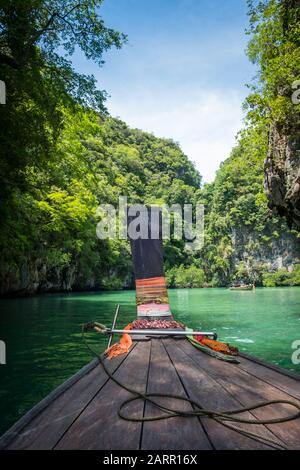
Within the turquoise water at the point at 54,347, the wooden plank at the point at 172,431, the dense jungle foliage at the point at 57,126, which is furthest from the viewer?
the dense jungle foliage at the point at 57,126

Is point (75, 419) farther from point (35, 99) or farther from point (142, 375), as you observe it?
point (35, 99)

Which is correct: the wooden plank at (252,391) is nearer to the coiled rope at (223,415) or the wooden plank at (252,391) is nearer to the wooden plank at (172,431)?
the coiled rope at (223,415)

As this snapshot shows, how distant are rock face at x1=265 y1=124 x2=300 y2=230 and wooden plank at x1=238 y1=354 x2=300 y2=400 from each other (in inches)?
269

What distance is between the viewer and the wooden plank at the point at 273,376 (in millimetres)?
2222

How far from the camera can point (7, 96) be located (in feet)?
23.7

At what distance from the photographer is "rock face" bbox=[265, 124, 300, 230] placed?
8.90m

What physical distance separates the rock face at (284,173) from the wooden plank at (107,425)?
26.5 feet

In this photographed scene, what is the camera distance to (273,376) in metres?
2.56

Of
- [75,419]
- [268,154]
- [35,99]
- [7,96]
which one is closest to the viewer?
[75,419]

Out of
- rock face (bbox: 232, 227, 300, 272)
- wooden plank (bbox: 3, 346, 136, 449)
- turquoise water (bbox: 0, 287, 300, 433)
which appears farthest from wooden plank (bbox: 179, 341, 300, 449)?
rock face (bbox: 232, 227, 300, 272)

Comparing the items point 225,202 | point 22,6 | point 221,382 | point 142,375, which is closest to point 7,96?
point 22,6

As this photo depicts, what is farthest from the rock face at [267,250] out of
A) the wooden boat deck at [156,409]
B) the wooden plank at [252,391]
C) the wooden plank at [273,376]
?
the wooden boat deck at [156,409]

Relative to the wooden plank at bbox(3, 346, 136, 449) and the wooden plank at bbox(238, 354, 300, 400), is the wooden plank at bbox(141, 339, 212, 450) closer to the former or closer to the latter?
the wooden plank at bbox(3, 346, 136, 449)

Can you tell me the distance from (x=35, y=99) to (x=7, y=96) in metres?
0.72
